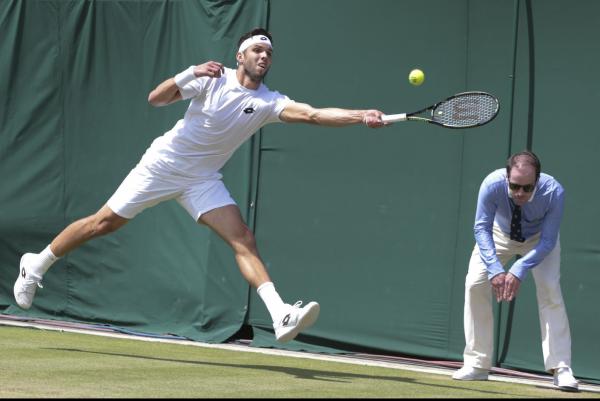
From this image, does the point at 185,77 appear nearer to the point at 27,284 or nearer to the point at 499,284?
the point at 27,284

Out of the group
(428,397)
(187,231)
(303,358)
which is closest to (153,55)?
(187,231)

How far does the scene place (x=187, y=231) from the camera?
9.48m

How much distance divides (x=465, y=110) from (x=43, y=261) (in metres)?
2.90

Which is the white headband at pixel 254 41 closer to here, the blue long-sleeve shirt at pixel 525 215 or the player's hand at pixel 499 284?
the blue long-sleeve shirt at pixel 525 215

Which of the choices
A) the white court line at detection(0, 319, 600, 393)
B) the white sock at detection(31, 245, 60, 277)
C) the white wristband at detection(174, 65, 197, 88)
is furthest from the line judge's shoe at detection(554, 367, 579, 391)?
the white sock at detection(31, 245, 60, 277)

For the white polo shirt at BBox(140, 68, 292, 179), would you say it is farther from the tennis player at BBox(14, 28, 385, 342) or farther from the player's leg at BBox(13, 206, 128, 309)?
the player's leg at BBox(13, 206, 128, 309)

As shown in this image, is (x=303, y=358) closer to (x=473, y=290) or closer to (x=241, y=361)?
(x=241, y=361)

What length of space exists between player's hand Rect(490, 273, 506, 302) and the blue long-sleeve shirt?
0.10 ft

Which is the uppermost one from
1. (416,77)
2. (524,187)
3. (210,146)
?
(416,77)

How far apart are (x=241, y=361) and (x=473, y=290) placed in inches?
62.5

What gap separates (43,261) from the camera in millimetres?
7910

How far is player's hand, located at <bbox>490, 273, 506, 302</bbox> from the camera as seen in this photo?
22.4 ft

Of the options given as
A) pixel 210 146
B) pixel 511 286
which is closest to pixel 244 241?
pixel 210 146

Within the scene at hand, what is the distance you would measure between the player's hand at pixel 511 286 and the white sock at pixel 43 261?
2.95 metres
